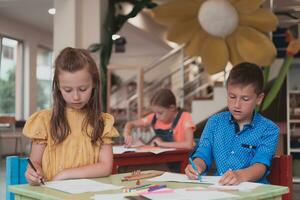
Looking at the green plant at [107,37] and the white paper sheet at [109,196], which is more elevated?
the green plant at [107,37]

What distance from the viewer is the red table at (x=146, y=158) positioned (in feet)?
10.3

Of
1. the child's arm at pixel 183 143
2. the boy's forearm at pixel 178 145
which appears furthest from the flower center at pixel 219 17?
the boy's forearm at pixel 178 145

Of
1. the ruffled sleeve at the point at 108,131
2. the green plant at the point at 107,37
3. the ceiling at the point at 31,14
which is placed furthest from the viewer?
the ceiling at the point at 31,14

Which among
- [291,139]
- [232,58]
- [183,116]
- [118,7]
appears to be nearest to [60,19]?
[118,7]

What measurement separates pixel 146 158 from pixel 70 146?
1386mm

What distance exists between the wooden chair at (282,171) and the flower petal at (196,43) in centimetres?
325

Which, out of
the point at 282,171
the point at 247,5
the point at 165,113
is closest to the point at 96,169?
the point at 282,171

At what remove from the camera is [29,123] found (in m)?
1.82

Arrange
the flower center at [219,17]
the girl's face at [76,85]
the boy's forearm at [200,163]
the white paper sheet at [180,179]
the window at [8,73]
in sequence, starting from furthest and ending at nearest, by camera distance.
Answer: the window at [8,73], the flower center at [219,17], the boy's forearm at [200,163], the girl's face at [76,85], the white paper sheet at [180,179]

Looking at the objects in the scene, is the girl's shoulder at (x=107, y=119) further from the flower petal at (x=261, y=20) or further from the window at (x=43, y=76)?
the window at (x=43, y=76)

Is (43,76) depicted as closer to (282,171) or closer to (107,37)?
(107,37)

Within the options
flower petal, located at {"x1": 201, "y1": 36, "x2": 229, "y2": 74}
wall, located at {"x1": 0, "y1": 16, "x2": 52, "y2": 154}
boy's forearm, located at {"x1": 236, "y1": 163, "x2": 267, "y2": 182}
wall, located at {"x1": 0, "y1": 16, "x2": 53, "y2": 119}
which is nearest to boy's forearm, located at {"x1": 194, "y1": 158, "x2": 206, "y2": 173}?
boy's forearm, located at {"x1": 236, "y1": 163, "x2": 267, "y2": 182}

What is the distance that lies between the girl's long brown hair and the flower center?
3029 mm

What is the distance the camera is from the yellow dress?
1.85 m
